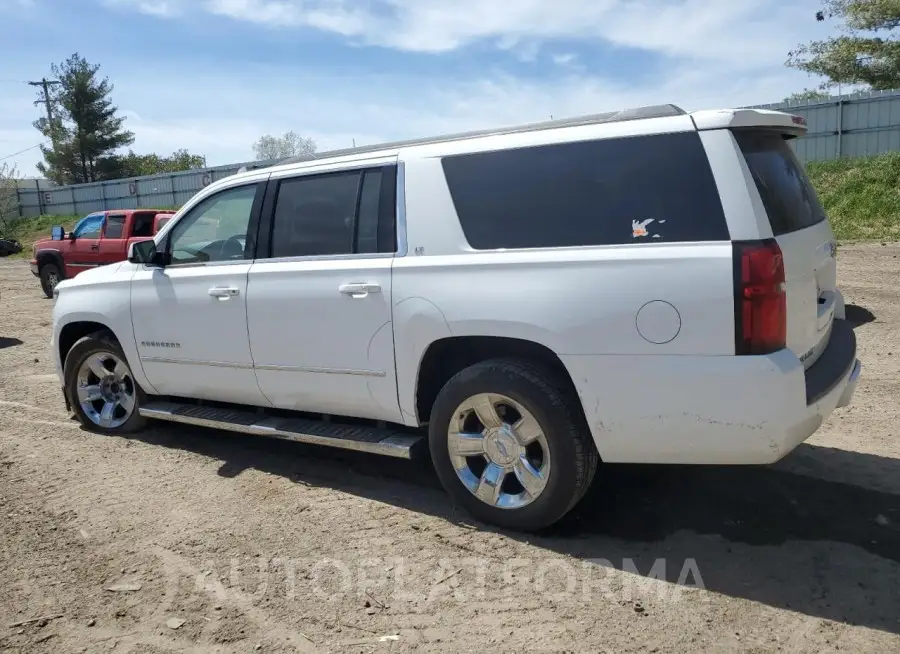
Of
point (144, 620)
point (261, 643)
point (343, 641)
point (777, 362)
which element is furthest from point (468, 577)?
point (777, 362)

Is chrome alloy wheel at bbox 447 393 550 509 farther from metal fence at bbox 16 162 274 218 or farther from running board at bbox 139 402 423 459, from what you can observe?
metal fence at bbox 16 162 274 218

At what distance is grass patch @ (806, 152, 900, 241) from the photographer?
1633 centimetres

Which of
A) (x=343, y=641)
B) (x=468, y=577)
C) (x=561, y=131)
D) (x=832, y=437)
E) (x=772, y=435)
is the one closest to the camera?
(x=343, y=641)

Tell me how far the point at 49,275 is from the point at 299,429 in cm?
1414

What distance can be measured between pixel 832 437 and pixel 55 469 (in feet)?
17.0

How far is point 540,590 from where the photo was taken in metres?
3.30

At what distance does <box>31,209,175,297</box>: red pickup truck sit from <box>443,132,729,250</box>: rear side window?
1227 cm

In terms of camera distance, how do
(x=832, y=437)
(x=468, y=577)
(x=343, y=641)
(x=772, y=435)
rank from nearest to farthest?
(x=343, y=641) < (x=772, y=435) < (x=468, y=577) < (x=832, y=437)

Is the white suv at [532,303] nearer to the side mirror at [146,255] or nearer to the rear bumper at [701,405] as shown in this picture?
the rear bumper at [701,405]

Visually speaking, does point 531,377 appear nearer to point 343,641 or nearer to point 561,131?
point 561,131

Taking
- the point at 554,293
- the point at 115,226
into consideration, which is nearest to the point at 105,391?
the point at 554,293

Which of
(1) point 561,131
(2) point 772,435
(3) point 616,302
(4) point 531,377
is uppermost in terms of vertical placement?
(1) point 561,131

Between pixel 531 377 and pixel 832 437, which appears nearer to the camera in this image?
pixel 531 377

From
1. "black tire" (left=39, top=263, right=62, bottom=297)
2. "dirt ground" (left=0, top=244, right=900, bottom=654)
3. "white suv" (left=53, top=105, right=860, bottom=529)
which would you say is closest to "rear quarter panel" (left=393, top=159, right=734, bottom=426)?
"white suv" (left=53, top=105, right=860, bottom=529)
